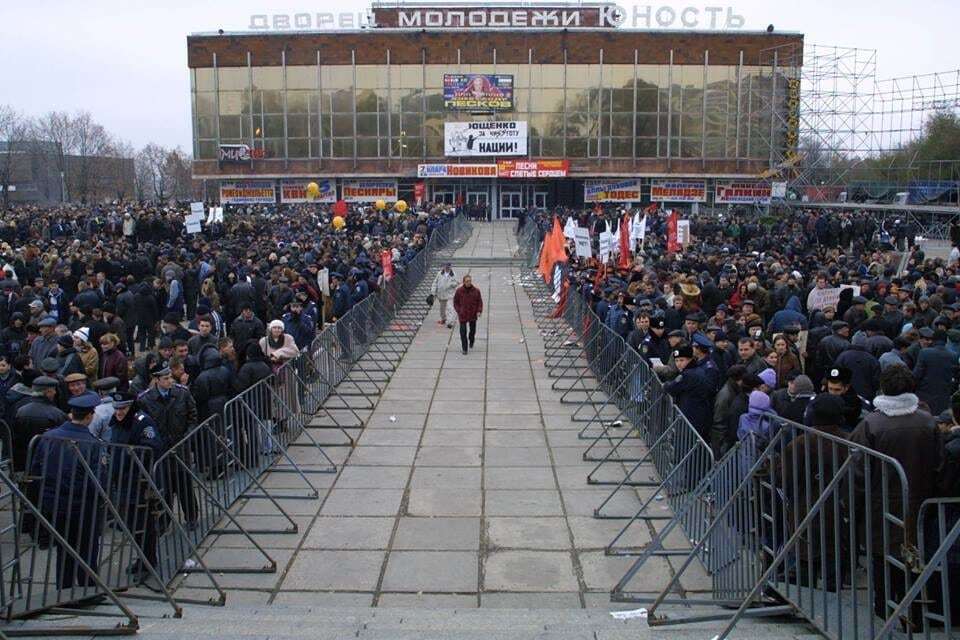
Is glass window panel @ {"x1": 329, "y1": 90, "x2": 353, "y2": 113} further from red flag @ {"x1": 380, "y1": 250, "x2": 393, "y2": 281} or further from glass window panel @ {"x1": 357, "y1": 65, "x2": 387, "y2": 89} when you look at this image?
red flag @ {"x1": 380, "y1": 250, "x2": 393, "y2": 281}

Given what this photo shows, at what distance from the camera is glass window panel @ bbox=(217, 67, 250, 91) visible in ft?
207

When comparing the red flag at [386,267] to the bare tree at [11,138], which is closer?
the red flag at [386,267]

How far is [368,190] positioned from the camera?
64.8 m

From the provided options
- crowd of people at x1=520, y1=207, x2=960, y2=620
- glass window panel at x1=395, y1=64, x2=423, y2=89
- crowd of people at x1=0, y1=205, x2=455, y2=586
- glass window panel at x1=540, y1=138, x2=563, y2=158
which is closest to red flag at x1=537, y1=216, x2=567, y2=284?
crowd of people at x1=520, y1=207, x2=960, y2=620

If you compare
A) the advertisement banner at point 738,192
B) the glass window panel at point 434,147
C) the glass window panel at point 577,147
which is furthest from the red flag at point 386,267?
the advertisement banner at point 738,192

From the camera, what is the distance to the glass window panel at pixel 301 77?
63062 millimetres

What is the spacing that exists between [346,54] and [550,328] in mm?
45138

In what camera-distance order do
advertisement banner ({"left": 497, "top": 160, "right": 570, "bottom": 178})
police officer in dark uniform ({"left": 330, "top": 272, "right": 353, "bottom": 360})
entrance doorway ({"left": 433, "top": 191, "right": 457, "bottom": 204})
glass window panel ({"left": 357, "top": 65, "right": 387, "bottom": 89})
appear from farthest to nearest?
entrance doorway ({"left": 433, "top": 191, "right": 457, "bottom": 204}) < glass window panel ({"left": 357, "top": 65, "right": 387, "bottom": 89}) < advertisement banner ({"left": 497, "top": 160, "right": 570, "bottom": 178}) < police officer in dark uniform ({"left": 330, "top": 272, "right": 353, "bottom": 360})

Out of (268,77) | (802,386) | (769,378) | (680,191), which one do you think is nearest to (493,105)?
(680,191)

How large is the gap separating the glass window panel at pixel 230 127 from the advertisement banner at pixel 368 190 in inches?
306

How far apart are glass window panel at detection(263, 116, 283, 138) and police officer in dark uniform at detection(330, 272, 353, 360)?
45.0 metres

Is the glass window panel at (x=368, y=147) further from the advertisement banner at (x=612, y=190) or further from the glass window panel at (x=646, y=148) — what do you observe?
the glass window panel at (x=646, y=148)

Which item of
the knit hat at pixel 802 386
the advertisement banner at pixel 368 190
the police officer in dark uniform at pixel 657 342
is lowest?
the police officer in dark uniform at pixel 657 342

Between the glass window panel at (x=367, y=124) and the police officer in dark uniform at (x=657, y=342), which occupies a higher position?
the glass window panel at (x=367, y=124)
